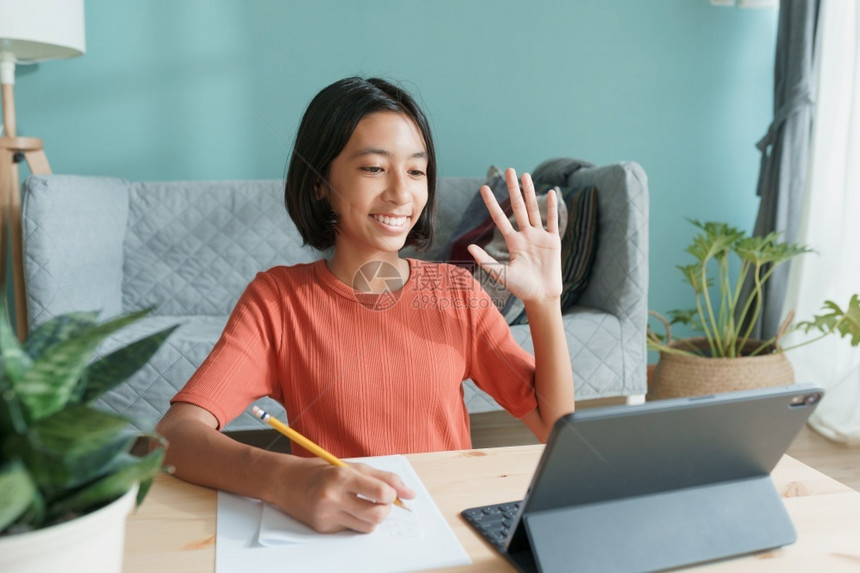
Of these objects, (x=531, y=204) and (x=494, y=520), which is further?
(x=531, y=204)

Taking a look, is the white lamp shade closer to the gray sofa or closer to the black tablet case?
the gray sofa

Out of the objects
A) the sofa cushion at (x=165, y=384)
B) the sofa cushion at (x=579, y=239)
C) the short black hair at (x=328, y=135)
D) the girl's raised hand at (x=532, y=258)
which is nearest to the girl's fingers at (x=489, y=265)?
the girl's raised hand at (x=532, y=258)

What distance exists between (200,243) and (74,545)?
2.08 m

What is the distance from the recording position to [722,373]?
7.13 feet

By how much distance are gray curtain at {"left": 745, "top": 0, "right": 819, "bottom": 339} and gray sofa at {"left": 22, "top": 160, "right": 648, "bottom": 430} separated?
73cm

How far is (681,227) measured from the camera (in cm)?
281

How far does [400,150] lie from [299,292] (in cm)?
25

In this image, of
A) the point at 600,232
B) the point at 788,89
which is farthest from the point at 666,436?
the point at 788,89

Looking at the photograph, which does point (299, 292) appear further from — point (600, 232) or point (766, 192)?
point (766, 192)

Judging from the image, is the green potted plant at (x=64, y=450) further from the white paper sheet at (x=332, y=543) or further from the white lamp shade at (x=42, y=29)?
the white lamp shade at (x=42, y=29)

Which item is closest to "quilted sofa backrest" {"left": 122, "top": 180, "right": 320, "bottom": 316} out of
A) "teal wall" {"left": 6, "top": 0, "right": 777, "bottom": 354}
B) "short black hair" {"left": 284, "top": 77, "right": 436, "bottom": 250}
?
"teal wall" {"left": 6, "top": 0, "right": 777, "bottom": 354}

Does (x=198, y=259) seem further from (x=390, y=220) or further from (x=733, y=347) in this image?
(x=733, y=347)

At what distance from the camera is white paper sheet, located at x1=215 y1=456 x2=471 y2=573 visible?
0.53 metres

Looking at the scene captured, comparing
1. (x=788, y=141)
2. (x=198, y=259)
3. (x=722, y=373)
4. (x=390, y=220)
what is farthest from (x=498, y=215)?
(x=788, y=141)
